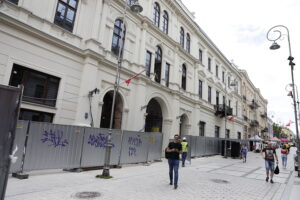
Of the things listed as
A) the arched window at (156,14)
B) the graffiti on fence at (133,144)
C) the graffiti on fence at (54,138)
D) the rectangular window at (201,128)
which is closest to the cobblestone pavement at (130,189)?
the graffiti on fence at (54,138)

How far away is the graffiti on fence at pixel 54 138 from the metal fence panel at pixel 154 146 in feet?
20.2

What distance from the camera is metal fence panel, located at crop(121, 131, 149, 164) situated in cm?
1178

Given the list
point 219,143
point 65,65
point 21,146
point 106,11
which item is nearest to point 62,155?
point 21,146

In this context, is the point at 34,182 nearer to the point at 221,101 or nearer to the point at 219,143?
the point at 219,143

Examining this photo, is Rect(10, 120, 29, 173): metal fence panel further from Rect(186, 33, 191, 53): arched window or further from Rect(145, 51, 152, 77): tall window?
Rect(186, 33, 191, 53): arched window

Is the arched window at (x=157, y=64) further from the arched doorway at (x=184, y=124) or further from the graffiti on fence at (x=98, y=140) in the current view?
the graffiti on fence at (x=98, y=140)

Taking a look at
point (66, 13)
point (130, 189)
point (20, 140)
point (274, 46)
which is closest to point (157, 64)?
point (66, 13)

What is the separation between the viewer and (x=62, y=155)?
8.78 meters

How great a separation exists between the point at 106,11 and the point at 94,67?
462 centimetres

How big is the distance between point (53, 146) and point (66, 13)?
8664 millimetres

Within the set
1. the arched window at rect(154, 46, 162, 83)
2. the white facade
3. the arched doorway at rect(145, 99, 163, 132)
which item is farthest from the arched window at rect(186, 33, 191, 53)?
the arched doorway at rect(145, 99, 163, 132)

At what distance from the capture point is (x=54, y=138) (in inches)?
338

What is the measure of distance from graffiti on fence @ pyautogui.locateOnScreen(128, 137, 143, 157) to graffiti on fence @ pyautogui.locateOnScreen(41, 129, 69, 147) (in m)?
4.05

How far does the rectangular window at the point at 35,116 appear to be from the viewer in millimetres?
10383
